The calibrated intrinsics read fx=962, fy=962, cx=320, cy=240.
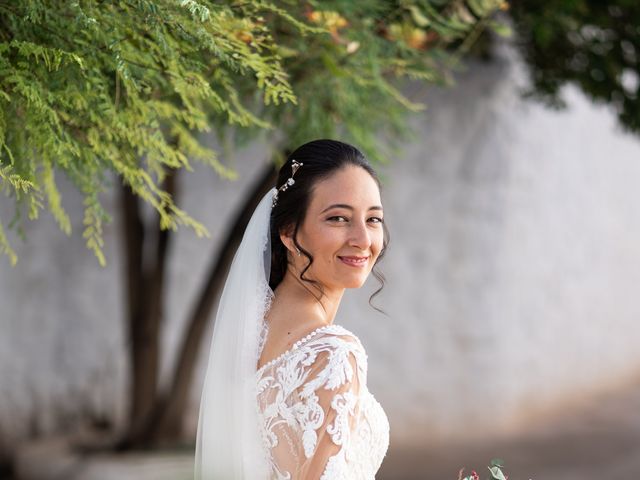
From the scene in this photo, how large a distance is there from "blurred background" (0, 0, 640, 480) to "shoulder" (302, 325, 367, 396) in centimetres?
161

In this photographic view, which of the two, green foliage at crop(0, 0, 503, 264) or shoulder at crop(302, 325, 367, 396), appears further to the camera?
green foliage at crop(0, 0, 503, 264)

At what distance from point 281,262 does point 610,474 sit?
5503 mm

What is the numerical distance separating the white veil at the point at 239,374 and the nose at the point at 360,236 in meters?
0.32

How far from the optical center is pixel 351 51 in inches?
142

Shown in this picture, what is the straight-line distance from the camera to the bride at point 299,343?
2.07 metres

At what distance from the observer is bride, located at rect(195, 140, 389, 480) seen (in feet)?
6.81

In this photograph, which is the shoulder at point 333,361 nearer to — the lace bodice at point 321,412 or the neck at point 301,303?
the lace bodice at point 321,412

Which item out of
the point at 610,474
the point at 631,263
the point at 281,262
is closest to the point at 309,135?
the point at 281,262

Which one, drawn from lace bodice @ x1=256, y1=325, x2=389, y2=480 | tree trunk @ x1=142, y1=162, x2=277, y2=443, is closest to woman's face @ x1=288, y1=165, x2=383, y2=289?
lace bodice @ x1=256, y1=325, x2=389, y2=480

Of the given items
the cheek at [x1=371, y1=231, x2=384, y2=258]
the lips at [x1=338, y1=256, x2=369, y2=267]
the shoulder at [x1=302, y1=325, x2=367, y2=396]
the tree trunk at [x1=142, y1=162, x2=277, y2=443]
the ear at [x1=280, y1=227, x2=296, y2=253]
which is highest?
the cheek at [x1=371, y1=231, x2=384, y2=258]

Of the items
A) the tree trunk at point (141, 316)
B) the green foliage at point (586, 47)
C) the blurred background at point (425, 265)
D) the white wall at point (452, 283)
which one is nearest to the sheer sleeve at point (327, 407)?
the blurred background at point (425, 265)

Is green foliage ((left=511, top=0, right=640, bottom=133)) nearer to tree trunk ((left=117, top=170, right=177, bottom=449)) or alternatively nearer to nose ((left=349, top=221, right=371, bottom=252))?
tree trunk ((left=117, top=170, right=177, bottom=449))

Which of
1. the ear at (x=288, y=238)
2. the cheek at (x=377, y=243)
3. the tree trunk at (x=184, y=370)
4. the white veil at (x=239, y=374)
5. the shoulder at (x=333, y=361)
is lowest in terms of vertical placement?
the tree trunk at (x=184, y=370)

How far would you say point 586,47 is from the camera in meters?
5.67
